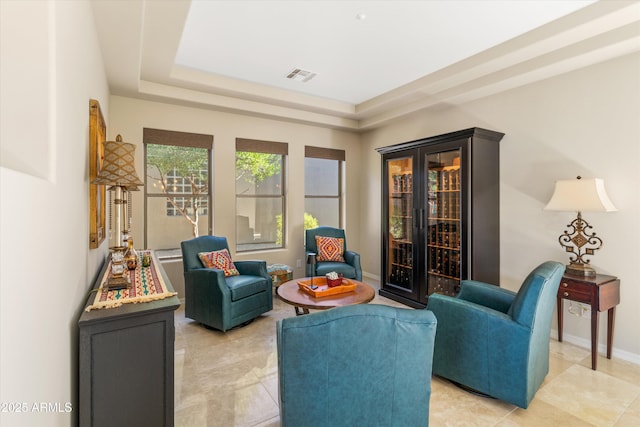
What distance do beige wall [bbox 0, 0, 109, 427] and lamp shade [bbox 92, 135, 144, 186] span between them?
24cm

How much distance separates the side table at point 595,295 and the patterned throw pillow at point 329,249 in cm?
266

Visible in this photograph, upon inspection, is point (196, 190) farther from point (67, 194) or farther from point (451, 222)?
point (451, 222)

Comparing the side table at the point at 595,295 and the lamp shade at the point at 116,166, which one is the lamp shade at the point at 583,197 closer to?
the side table at the point at 595,295

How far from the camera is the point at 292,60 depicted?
3.50 m

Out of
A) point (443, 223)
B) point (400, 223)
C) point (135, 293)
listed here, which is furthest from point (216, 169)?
point (443, 223)

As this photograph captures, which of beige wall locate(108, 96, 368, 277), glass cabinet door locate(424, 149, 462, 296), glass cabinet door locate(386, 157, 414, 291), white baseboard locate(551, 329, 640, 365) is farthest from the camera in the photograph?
glass cabinet door locate(386, 157, 414, 291)

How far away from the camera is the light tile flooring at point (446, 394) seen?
203cm

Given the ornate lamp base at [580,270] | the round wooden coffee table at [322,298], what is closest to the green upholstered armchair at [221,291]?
the round wooden coffee table at [322,298]

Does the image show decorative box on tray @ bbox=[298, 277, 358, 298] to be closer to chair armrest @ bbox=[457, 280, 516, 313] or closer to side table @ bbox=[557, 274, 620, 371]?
chair armrest @ bbox=[457, 280, 516, 313]

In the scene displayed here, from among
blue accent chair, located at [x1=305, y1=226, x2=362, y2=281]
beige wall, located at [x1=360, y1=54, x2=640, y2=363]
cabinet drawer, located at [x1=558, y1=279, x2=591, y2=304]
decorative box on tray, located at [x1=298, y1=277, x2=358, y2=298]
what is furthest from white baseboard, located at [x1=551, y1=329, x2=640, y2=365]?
blue accent chair, located at [x1=305, y1=226, x2=362, y2=281]

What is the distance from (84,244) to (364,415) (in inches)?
73.4

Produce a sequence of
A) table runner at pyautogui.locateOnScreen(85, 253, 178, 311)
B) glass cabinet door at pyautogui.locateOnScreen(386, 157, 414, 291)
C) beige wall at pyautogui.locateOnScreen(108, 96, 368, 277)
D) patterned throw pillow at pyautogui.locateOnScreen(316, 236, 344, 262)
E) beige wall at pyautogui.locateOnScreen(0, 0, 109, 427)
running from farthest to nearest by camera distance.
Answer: patterned throw pillow at pyautogui.locateOnScreen(316, 236, 344, 262)
glass cabinet door at pyautogui.locateOnScreen(386, 157, 414, 291)
beige wall at pyautogui.locateOnScreen(108, 96, 368, 277)
table runner at pyautogui.locateOnScreen(85, 253, 178, 311)
beige wall at pyautogui.locateOnScreen(0, 0, 109, 427)

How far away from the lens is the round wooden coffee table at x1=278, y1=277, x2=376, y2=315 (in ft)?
8.80

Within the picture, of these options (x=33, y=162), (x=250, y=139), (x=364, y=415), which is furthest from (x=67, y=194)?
(x=250, y=139)
